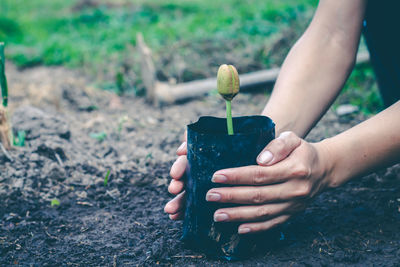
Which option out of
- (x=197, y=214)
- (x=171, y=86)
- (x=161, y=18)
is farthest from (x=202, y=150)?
(x=161, y=18)

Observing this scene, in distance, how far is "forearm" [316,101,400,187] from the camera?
126cm

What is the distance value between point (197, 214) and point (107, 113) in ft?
6.27

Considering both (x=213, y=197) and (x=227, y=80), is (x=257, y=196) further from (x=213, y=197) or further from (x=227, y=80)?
(x=227, y=80)

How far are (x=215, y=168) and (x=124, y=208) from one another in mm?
685

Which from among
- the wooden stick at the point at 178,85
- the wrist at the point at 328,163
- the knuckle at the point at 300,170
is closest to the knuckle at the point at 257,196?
the knuckle at the point at 300,170

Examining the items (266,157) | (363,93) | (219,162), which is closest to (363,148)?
(266,157)

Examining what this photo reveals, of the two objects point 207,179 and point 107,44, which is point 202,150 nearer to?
A: point 207,179

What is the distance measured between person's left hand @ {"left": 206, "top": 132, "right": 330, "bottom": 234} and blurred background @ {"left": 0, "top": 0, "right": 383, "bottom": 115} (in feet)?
5.98

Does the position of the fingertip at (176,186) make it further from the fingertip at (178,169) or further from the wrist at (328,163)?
the wrist at (328,163)

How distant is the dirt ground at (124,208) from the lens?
1.32 m

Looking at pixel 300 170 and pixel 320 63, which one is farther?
pixel 320 63

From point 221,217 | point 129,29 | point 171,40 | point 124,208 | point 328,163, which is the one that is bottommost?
point 124,208

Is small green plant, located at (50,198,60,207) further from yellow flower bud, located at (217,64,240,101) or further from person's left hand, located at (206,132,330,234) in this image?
yellow flower bud, located at (217,64,240,101)

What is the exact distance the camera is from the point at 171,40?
14.6ft
